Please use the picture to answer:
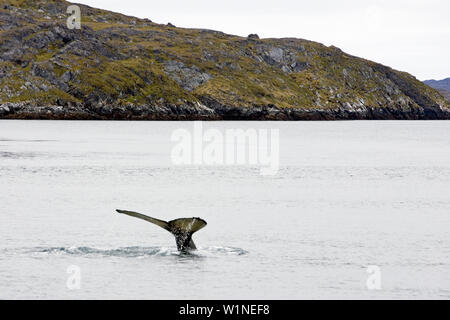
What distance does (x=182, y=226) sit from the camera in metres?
27.2

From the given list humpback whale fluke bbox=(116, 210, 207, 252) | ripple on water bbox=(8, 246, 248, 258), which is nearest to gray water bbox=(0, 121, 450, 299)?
ripple on water bbox=(8, 246, 248, 258)

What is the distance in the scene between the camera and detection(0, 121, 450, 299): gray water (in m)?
24.6

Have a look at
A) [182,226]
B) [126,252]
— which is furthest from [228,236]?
[182,226]

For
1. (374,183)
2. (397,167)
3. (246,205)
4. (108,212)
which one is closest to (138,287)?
(108,212)

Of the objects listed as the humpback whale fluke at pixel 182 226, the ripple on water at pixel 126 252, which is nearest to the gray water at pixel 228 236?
the ripple on water at pixel 126 252

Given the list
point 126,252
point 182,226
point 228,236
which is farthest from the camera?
point 228,236

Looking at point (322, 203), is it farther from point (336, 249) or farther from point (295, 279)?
point (295, 279)

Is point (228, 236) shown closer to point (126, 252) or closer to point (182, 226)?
point (126, 252)

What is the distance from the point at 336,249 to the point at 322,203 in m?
16.9

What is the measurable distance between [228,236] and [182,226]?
7.92 metres

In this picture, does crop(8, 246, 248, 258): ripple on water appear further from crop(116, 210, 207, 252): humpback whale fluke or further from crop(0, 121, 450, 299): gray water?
crop(116, 210, 207, 252): humpback whale fluke

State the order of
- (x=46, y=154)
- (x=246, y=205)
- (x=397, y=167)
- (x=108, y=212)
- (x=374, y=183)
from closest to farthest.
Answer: (x=108, y=212) < (x=246, y=205) < (x=374, y=183) < (x=397, y=167) < (x=46, y=154)

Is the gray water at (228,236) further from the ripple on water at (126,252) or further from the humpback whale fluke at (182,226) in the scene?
the humpback whale fluke at (182,226)

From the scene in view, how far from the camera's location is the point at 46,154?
98.3m
